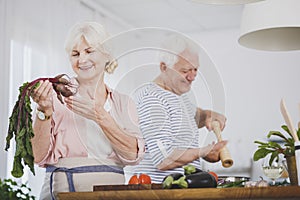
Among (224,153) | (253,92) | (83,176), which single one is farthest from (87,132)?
(253,92)

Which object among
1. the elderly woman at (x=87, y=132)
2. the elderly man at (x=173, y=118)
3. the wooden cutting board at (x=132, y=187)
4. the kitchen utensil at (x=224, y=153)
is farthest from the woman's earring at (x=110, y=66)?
the wooden cutting board at (x=132, y=187)

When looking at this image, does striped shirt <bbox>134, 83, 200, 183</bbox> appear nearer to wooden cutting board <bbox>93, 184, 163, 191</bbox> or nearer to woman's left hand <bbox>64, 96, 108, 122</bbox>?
woman's left hand <bbox>64, 96, 108, 122</bbox>

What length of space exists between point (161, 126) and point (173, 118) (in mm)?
70

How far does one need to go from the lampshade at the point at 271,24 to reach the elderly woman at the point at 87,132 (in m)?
0.51

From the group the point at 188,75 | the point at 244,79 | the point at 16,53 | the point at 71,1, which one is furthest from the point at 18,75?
the point at 244,79

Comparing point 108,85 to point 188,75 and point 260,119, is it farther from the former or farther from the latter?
point 260,119

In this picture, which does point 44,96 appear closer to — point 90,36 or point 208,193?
point 90,36

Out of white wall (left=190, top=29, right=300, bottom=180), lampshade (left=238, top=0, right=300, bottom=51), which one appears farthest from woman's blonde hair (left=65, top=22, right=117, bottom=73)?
white wall (left=190, top=29, right=300, bottom=180)

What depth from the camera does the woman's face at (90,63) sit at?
2.18 meters

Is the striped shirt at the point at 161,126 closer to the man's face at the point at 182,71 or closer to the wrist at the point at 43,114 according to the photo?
the man's face at the point at 182,71

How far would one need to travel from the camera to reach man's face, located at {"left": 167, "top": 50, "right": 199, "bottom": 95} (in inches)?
86.0

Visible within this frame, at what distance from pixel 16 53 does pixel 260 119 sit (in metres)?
2.21

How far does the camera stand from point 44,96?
6.80 feet

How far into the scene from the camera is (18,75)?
3521 mm
